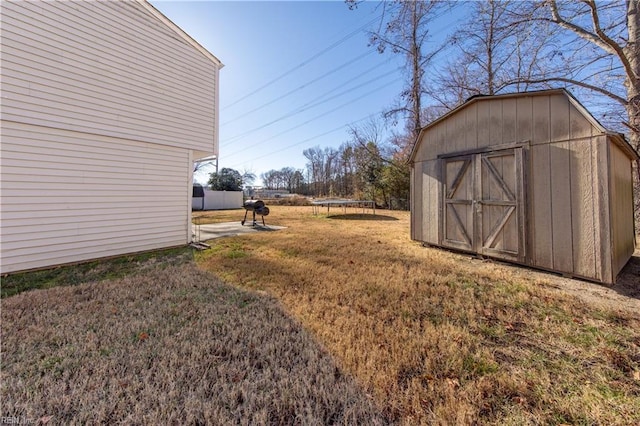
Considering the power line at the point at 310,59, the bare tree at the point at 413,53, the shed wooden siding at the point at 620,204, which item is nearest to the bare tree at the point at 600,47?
the shed wooden siding at the point at 620,204

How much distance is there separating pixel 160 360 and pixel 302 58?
17.3 meters

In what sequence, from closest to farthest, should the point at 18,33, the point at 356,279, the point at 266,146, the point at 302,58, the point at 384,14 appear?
1. the point at 356,279
2. the point at 18,33
3. the point at 384,14
4. the point at 302,58
5. the point at 266,146

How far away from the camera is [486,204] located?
4711 millimetres

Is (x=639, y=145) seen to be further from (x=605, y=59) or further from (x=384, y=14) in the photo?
(x=384, y=14)

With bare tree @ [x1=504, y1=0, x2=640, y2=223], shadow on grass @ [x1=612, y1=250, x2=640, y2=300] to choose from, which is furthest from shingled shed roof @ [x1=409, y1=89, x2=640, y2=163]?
bare tree @ [x1=504, y1=0, x2=640, y2=223]

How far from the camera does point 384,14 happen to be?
178 inches

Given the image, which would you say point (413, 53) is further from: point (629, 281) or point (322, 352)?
point (322, 352)

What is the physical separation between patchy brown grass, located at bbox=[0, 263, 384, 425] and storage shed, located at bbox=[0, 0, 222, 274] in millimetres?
2151

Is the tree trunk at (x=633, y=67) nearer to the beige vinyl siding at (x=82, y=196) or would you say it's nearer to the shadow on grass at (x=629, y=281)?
the shadow on grass at (x=629, y=281)

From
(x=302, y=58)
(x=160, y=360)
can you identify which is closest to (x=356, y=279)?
(x=160, y=360)

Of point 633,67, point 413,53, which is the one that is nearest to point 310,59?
point 413,53

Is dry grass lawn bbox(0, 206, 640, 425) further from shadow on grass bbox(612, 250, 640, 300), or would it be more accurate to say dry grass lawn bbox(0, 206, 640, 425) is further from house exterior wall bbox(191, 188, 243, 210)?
house exterior wall bbox(191, 188, 243, 210)

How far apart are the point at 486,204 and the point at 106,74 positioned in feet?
27.0

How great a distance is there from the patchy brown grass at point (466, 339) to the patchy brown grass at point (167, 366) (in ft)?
0.94
